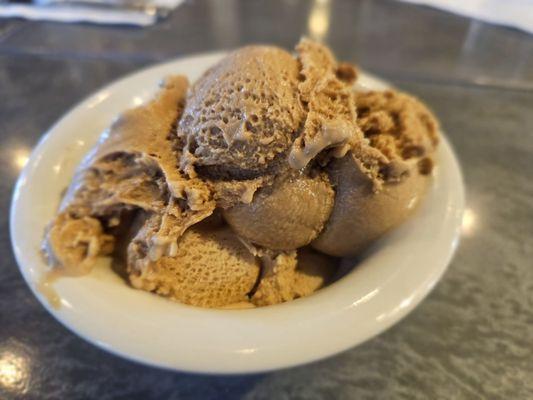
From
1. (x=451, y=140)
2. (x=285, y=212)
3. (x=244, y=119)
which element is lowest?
(x=451, y=140)

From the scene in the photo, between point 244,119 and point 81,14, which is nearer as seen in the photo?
point 244,119

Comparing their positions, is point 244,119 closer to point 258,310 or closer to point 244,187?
point 244,187

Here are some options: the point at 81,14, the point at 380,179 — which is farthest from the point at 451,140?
the point at 81,14

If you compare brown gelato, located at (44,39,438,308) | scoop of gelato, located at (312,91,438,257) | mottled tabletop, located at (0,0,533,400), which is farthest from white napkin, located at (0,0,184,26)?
scoop of gelato, located at (312,91,438,257)

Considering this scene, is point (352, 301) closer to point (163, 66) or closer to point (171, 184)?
point (171, 184)

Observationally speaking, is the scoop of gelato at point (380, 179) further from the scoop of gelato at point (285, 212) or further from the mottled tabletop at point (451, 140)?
the mottled tabletop at point (451, 140)

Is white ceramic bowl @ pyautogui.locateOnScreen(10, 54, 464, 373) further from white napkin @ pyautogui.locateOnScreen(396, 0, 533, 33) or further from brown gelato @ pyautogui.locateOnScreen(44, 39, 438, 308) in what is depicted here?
white napkin @ pyautogui.locateOnScreen(396, 0, 533, 33)

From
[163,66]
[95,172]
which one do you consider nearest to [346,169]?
[95,172]
